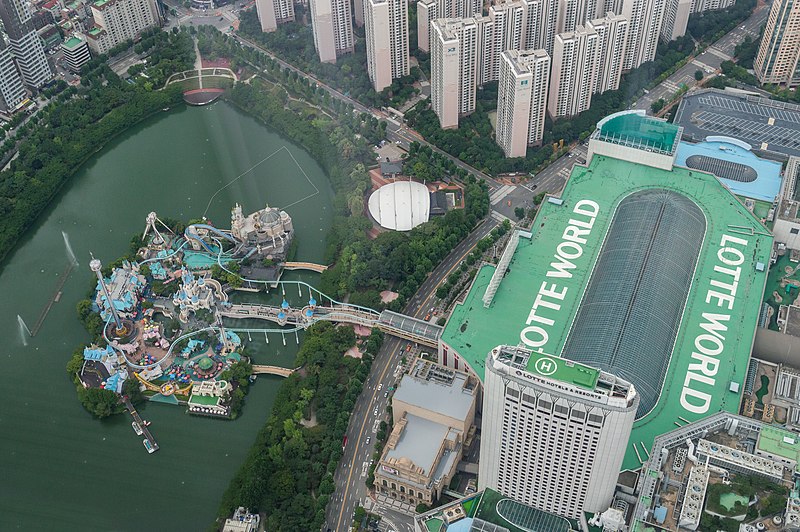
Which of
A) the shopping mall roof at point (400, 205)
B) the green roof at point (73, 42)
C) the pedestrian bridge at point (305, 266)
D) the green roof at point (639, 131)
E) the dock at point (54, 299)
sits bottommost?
the dock at point (54, 299)

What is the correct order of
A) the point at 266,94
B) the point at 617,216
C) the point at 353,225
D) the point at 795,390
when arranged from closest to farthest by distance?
the point at 795,390 < the point at 617,216 < the point at 353,225 < the point at 266,94

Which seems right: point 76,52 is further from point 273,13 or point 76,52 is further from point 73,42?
point 273,13

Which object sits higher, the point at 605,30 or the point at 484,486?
the point at 605,30

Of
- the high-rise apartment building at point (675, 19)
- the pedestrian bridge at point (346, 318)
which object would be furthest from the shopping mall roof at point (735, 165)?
the pedestrian bridge at point (346, 318)

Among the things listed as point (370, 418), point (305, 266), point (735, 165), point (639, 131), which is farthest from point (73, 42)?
point (735, 165)

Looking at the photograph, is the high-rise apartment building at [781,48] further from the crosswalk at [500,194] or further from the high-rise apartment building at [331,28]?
the high-rise apartment building at [331,28]

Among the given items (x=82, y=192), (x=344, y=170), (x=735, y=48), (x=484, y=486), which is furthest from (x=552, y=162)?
(x=82, y=192)

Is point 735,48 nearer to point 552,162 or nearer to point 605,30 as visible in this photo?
point 605,30
